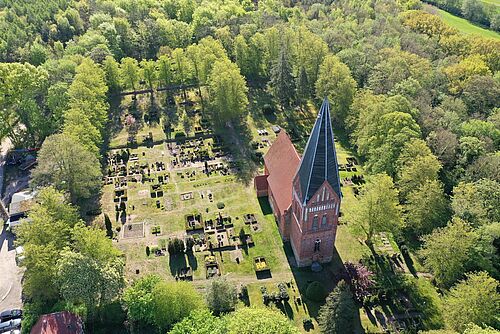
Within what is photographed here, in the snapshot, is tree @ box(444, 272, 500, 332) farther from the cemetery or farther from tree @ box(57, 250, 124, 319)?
tree @ box(57, 250, 124, 319)

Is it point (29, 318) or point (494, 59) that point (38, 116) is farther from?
point (494, 59)

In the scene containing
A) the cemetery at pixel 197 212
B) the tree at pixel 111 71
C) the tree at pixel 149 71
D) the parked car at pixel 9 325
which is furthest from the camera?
the tree at pixel 149 71

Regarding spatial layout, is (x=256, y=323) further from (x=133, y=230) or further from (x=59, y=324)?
(x=133, y=230)

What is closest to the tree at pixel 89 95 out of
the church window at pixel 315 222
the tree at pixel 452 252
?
the church window at pixel 315 222

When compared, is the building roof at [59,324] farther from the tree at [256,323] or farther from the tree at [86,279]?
the tree at [256,323]

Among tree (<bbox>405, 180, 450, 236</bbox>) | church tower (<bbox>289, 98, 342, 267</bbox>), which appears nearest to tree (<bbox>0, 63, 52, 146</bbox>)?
church tower (<bbox>289, 98, 342, 267</bbox>)

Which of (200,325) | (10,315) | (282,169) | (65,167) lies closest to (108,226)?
(65,167)

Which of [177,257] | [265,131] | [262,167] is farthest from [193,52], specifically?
[177,257]

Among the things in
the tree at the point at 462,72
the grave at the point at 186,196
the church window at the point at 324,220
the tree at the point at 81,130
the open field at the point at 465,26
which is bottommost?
the grave at the point at 186,196
